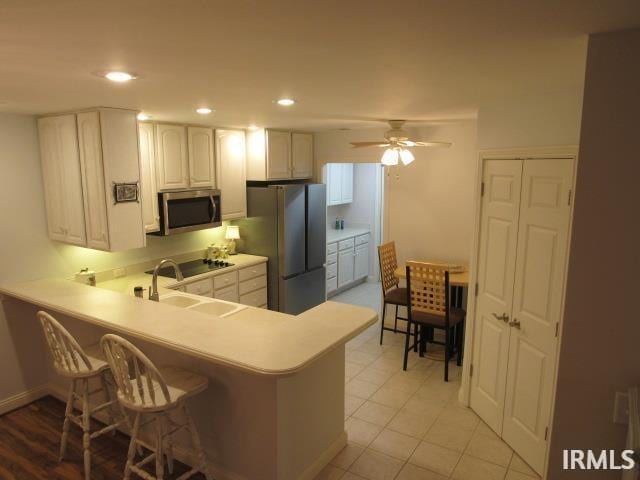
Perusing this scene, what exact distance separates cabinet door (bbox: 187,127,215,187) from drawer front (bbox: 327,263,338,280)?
7.73 ft

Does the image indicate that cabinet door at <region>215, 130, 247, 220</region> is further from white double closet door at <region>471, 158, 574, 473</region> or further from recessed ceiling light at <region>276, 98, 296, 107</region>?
white double closet door at <region>471, 158, 574, 473</region>

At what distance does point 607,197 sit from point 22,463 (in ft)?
11.8

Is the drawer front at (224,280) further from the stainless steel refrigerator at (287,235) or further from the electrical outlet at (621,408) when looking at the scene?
the electrical outlet at (621,408)

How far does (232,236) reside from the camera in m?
5.20

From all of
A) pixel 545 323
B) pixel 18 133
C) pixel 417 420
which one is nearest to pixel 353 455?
pixel 417 420

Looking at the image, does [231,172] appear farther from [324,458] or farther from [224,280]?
[324,458]

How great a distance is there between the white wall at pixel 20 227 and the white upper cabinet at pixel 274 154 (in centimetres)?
217

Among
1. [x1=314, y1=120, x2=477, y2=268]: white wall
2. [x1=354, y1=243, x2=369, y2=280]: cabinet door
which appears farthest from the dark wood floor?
[x1=354, y1=243, x2=369, y2=280]: cabinet door

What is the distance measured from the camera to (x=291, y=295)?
17.2 ft

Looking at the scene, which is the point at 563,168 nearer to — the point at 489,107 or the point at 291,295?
the point at 489,107

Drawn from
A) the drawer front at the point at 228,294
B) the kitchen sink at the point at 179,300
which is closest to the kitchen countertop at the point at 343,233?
the drawer front at the point at 228,294

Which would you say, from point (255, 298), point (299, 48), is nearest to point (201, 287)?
point (255, 298)

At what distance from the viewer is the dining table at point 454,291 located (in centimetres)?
421
